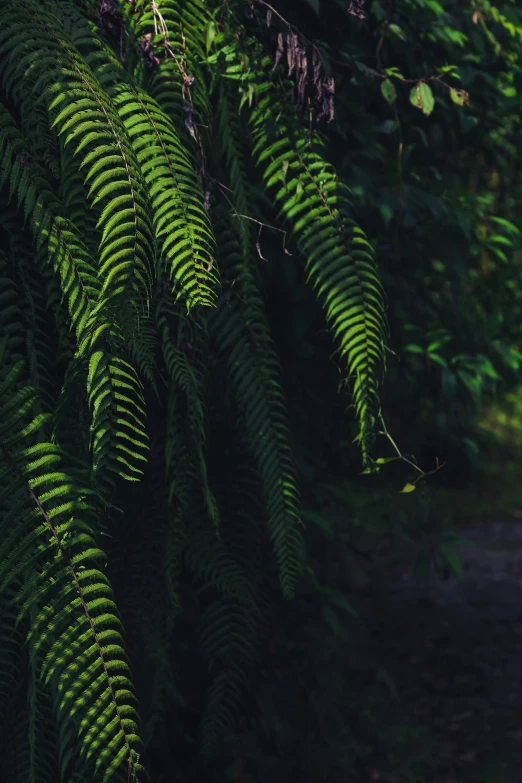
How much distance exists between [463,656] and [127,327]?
393 cm

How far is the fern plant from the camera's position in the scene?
1.39 meters

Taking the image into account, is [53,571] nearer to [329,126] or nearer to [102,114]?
[102,114]

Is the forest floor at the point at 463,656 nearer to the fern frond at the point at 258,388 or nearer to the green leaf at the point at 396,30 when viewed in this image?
the fern frond at the point at 258,388

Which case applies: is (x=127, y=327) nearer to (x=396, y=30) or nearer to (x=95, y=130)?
(x=95, y=130)

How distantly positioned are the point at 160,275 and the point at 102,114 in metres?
0.32

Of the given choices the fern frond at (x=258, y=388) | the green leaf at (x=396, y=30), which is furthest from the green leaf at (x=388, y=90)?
the fern frond at (x=258, y=388)

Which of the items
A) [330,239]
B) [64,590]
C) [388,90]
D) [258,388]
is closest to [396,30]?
[388,90]

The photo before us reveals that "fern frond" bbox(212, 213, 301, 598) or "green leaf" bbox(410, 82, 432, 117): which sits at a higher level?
"green leaf" bbox(410, 82, 432, 117)

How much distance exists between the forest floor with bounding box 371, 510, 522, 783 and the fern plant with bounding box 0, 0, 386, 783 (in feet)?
4.86

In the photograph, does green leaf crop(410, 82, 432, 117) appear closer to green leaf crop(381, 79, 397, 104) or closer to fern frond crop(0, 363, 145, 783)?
green leaf crop(381, 79, 397, 104)

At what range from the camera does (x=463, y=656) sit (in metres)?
4.75

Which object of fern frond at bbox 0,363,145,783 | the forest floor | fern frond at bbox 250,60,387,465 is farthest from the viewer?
the forest floor

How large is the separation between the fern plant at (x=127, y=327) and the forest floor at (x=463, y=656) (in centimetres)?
148

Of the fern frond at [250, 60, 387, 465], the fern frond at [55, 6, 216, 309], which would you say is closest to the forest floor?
the fern frond at [250, 60, 387, 465]
